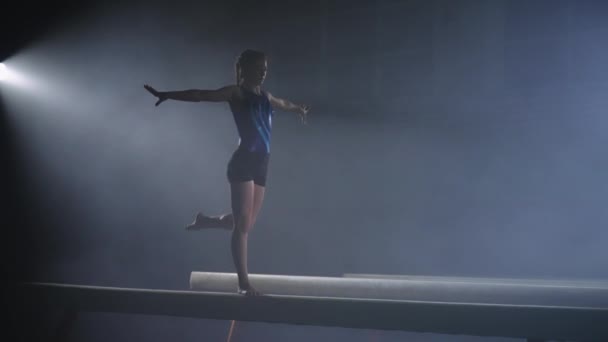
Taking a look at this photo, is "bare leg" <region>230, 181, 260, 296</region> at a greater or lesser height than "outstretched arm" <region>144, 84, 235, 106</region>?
lesser

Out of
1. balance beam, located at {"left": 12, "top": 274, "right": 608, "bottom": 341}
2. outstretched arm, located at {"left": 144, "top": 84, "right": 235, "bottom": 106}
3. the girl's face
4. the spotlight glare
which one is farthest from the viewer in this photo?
the spotlight glare

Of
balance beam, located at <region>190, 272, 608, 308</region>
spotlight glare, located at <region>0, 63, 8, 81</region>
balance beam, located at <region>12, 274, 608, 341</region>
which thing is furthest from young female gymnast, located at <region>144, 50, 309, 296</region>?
spotlight glare, located at <region>0, 63, 8, 81</region>

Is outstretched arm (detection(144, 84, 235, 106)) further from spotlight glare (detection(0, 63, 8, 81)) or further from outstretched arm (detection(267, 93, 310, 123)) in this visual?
spotlight glare (detection(0, 63, 8, 81))

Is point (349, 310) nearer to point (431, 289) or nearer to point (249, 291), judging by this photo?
point (249, 291)

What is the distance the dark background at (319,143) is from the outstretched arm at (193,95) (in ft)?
10.5

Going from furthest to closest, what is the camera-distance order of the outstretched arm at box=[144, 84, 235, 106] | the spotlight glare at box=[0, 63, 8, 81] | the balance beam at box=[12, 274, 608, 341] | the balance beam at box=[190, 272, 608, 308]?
the spotlight glare at box=[0, 63, 8, 81], the balance beam at box=[190, 272, 608, 308], the outstretched arm at box=[144, 84, 235, 106], the balance beam at box=[12, 274, 608, 341]

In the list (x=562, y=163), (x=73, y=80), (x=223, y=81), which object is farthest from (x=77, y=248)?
(x=562, y=163)

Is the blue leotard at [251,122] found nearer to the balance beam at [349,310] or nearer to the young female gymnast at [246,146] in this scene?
the young female gymnast at [246,146]

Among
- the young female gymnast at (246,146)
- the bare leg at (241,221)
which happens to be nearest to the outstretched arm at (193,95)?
the young female gymnast at (246,146)

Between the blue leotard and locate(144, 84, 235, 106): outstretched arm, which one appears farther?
the blue leotard

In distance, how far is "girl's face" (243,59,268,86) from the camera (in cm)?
303

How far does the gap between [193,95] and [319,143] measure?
197 inches

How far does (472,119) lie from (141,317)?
4.75 m

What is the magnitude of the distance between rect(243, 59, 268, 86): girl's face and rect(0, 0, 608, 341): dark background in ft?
10.4
